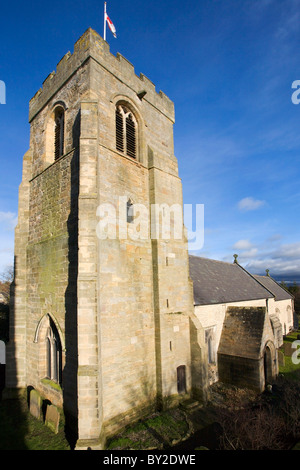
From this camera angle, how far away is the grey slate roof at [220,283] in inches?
661

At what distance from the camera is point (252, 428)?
24.0 feet

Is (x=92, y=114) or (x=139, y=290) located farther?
(x=139, y=290)

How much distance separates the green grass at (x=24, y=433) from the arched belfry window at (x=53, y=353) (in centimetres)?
167

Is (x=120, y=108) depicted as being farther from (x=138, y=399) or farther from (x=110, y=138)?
(x=138, y=399)

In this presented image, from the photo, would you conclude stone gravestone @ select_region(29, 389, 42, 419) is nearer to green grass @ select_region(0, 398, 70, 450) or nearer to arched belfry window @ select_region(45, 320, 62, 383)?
green grass @ select_region(0, 398, 70, 450)

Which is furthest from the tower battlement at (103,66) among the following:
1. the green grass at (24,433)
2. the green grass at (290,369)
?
the green grass at (290,369)

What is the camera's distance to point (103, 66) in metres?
11.1

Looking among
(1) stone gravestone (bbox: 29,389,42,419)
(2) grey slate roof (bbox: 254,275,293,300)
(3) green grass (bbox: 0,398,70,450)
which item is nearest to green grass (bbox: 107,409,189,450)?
(3) green grass (bbox: 0,398,70,450)

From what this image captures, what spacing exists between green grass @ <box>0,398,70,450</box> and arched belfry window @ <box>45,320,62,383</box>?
5.47 ft

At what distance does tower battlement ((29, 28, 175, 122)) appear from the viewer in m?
11.0

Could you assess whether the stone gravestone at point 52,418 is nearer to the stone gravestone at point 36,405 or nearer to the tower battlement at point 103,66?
the stone gravestone at point 36,405

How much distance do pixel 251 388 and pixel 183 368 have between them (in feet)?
15.9

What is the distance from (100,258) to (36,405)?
23.1ft

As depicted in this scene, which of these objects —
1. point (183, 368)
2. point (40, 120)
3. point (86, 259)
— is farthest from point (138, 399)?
point (40, 120)
